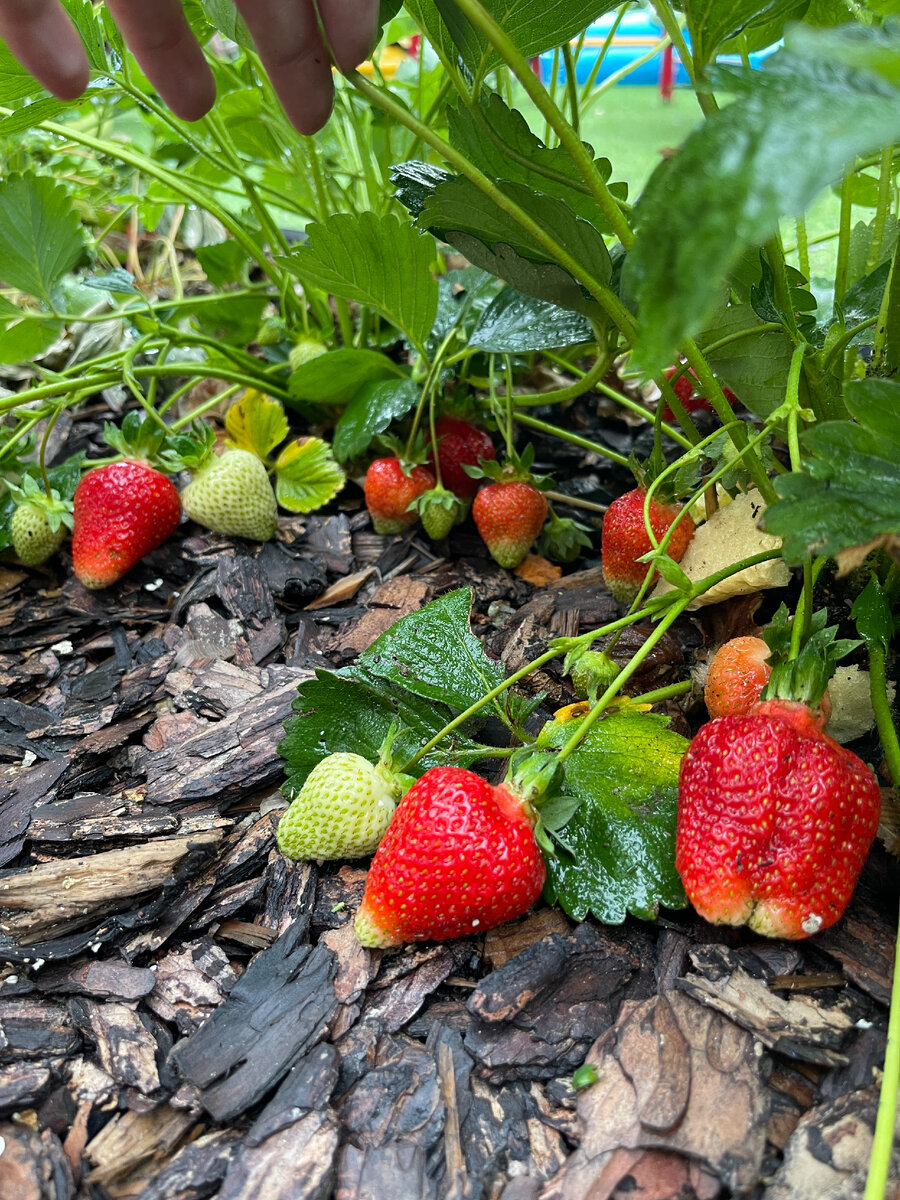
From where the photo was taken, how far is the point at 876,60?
348 mm

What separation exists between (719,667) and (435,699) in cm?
25

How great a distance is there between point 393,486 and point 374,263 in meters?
0.29

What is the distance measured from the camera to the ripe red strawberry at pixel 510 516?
3.60 feet

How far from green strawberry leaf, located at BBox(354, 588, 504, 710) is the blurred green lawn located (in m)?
1.13

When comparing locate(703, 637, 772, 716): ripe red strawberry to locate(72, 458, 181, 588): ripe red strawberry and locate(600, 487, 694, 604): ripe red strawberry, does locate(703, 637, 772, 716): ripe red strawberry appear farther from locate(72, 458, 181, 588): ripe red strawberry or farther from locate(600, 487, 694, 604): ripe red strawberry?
locate(72, 458, 181, 588): ripe red strawberry

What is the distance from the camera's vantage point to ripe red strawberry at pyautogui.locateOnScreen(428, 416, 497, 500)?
1201 mm

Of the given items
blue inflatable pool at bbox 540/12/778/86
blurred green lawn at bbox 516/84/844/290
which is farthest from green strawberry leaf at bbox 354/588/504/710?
blue inflatable pool at bbox 540/12/778/86

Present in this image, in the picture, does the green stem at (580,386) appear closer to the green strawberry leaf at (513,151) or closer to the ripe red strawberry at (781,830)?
the green strawberry leaf at (513,151)

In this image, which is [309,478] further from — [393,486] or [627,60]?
[627,60]

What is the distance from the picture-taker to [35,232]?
115 cm

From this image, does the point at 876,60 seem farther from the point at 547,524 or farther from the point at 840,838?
the point at 547,524

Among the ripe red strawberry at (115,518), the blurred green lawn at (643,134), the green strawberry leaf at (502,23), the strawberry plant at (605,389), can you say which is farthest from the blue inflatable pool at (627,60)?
the green strawberry leaf at (502,23)

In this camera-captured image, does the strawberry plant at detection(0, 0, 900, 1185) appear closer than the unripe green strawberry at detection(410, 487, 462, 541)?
Yes

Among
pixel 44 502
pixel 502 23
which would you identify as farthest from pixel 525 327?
pixel 44 502
